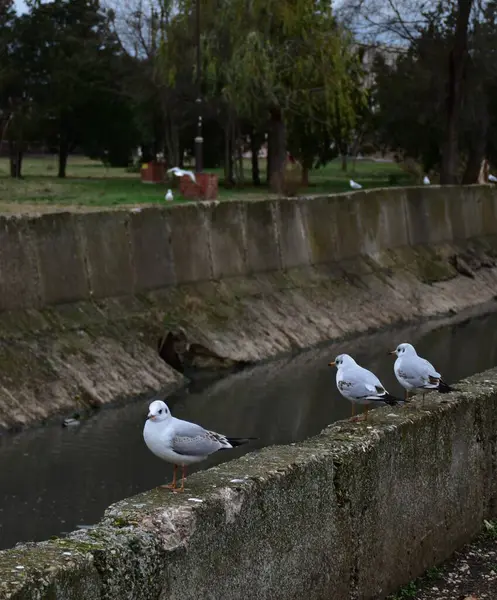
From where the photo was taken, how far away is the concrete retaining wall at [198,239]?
1948 cm

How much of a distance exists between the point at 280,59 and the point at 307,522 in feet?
113

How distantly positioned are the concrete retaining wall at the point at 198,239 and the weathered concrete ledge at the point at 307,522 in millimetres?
12619

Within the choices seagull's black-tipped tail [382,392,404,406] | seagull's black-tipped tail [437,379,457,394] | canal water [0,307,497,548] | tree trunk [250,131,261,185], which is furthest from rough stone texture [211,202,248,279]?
tree trunk [250,131,261,185]

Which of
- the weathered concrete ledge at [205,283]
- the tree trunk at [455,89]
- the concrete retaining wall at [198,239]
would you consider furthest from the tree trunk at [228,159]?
the weathered concrete ledge at [205,283]

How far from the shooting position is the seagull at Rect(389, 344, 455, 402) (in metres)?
7.55

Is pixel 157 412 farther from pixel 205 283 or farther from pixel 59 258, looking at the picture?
pixel 205 283

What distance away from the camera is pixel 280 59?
39062 mm

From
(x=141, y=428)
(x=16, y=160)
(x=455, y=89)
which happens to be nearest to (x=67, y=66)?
(x=16, y=160)

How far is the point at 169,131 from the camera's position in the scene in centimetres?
4856

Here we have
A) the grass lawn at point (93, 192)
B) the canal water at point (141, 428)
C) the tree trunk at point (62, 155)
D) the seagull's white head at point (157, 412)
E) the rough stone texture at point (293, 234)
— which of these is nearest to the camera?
the seagull's white head at point (157, 412)

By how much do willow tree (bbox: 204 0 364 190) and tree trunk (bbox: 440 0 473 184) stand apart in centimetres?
338

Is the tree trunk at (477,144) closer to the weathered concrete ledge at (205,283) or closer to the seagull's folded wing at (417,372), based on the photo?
the weathered concrete ledge at (205,283)

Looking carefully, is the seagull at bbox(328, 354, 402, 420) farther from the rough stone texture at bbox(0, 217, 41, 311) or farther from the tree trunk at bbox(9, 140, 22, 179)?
the tree trunk at bbox(9, 140, 22, 179)

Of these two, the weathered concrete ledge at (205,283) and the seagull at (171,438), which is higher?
the seagull at (171,438)
